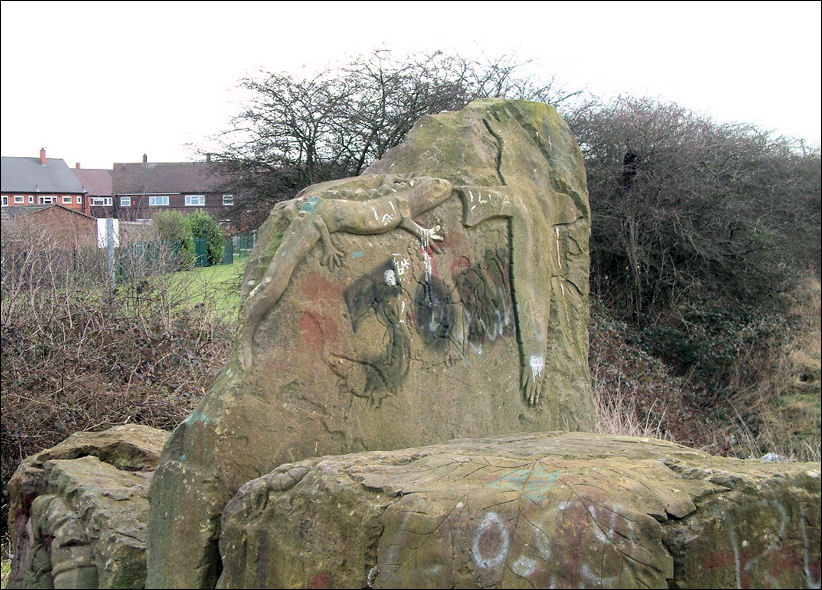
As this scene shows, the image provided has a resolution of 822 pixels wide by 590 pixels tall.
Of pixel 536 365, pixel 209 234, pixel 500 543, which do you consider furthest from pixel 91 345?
pixel 209 234

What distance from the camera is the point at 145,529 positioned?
3.81 m

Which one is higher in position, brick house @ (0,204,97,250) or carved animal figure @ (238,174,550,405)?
brick house @ (0,204,97,250)

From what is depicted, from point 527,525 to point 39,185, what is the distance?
996cm

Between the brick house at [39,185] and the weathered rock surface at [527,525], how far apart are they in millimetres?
4789

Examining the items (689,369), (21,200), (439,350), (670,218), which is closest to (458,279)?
(439,350)

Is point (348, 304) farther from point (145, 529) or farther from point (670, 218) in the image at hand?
point (670, 218)

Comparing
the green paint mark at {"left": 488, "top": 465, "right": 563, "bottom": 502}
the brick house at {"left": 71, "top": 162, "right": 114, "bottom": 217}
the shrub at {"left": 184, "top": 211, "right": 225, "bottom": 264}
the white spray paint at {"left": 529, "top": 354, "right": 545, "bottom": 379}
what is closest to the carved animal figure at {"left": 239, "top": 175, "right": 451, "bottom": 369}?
the white spray paint at {"left": 529, "top": 354, "right": 545, "bottom": 379}

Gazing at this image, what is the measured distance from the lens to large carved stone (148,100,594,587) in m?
3.59

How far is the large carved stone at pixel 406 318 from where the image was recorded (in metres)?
3.59

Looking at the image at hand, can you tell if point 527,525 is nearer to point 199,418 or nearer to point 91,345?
point 199,418

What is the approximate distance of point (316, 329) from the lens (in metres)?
3.89

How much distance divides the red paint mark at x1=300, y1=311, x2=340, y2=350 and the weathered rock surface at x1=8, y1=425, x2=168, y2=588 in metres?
1.17

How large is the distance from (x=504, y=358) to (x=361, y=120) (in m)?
7.78

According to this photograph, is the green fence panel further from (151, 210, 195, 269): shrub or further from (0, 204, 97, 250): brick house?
(0, 204, 97, 250): brick house
